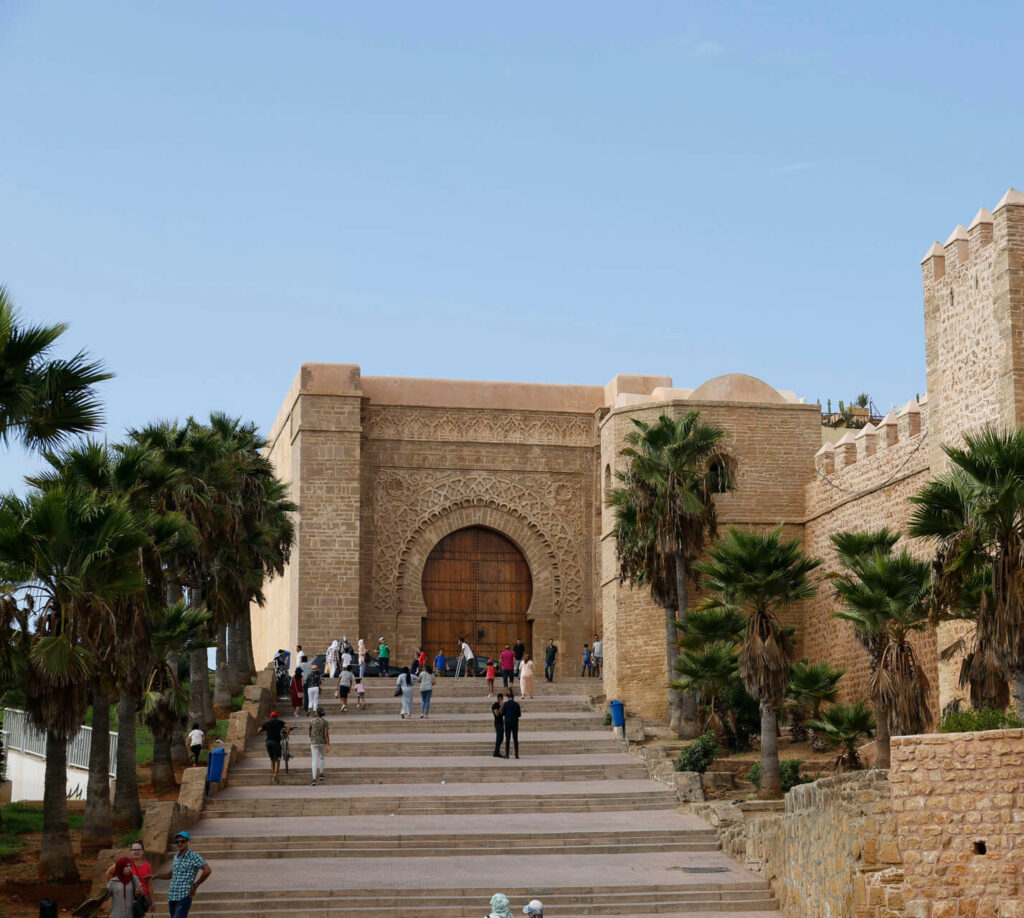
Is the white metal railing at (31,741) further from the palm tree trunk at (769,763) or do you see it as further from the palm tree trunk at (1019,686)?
the palm tree trunk at (1019,686)

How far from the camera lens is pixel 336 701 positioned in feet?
81.1

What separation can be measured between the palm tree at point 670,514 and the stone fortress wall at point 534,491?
170 cm

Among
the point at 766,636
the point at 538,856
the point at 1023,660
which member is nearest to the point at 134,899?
the point at 538,856

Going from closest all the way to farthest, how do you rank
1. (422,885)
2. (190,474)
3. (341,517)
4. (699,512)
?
(422,885) → (190,474) → (699,512) → (341,517)

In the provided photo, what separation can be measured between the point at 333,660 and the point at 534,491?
23.0 feet

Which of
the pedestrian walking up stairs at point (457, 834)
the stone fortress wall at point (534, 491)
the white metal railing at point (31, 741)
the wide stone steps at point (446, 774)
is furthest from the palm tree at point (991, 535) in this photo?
the white metal railing at point (31, 741)

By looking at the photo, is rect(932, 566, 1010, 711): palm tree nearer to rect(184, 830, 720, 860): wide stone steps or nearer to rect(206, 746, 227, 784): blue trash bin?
rect(184, 830, 720, 860): wide stone steps

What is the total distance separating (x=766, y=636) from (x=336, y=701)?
873 cm

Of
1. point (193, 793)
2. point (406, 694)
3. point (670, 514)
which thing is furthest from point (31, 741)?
point (670, 514)

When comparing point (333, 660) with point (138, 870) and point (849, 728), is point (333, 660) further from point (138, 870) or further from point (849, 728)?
point (138, 870)

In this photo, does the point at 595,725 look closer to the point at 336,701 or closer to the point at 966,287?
the point at 336,701

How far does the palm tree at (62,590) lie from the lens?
14297 mm

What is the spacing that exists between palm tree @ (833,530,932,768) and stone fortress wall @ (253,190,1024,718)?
5247 millimetres

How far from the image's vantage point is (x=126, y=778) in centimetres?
1752
